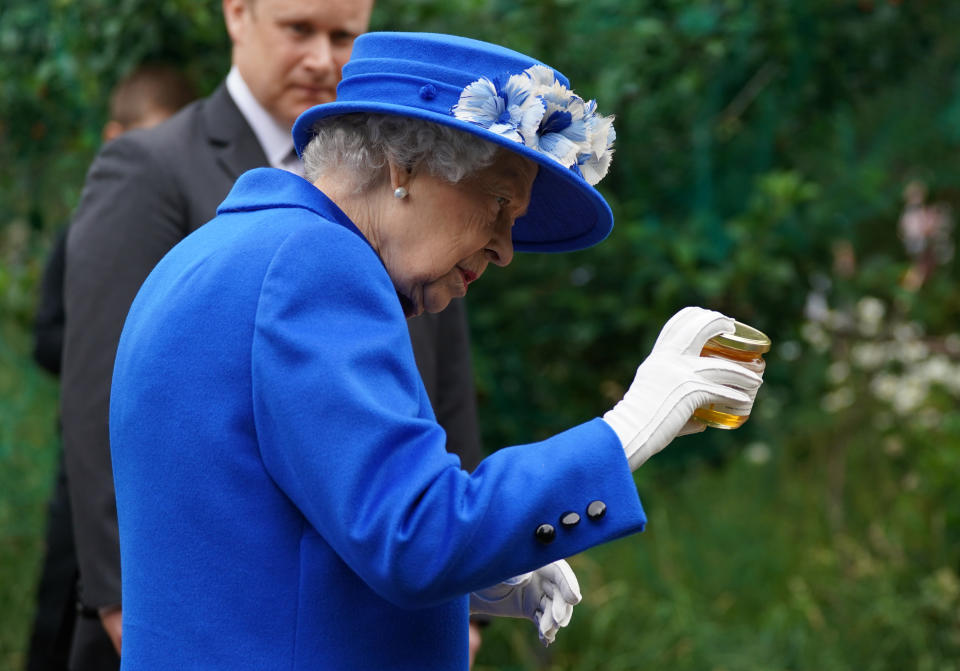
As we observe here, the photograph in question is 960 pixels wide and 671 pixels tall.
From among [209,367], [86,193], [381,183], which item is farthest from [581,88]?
[209,367]

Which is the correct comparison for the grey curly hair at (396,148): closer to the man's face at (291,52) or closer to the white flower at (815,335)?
the man's face at (291,52)

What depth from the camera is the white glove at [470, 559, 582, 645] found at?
1.61 metres

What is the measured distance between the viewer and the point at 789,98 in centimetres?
401

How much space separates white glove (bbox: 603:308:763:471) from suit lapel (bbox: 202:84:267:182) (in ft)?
3.86

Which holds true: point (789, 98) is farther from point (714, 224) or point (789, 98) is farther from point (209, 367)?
point (209, 367)

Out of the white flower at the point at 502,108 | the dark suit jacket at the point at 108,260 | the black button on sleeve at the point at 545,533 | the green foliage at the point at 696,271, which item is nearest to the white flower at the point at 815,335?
the green foliage at the point at 696,271

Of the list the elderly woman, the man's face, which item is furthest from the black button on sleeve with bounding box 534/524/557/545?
the man's face

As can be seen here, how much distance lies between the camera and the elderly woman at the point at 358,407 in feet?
4.25

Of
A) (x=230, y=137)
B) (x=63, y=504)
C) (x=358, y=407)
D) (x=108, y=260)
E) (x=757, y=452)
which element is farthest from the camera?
(x=757, y=452)

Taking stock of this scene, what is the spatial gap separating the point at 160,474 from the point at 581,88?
2599 mm

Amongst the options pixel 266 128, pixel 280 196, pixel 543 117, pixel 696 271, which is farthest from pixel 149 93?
pixel 543 117

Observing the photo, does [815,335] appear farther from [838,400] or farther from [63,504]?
[63,504]

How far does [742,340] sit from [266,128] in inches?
52.0

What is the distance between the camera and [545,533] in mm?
1338
